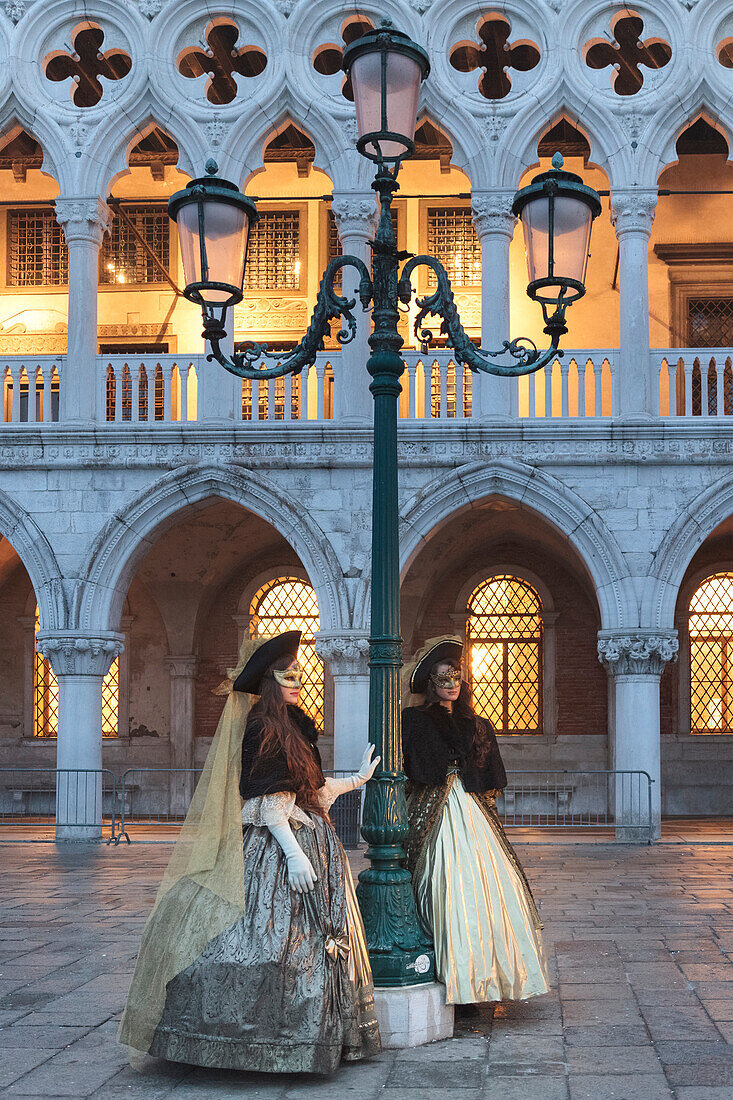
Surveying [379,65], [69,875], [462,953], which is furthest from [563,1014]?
[69,875]

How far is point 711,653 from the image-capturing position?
19234mm

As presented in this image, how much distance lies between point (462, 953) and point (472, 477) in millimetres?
9879

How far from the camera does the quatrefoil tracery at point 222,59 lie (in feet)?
53.9

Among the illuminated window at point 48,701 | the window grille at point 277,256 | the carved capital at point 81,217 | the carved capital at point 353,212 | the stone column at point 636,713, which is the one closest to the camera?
the stone column at point 636,713

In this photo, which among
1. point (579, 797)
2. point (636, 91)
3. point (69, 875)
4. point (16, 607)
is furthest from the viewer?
point (16, 607)

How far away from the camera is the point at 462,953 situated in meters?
6.00

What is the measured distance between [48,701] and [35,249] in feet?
22.3

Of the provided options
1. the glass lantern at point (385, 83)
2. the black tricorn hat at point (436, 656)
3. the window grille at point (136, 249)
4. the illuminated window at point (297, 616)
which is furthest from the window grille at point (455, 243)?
the black tricorn hat at point (436, 656)

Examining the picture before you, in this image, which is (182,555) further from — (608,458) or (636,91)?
(636,91)

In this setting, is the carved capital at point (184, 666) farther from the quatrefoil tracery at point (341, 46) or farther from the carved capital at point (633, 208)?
the carved capital at point (633, 208)

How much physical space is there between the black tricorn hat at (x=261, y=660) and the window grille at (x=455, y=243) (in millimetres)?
14230

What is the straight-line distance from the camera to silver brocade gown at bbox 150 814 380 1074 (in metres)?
5.12

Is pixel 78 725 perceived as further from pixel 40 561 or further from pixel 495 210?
pixel 495 210

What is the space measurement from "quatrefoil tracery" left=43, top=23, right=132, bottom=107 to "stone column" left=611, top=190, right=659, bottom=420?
254 inches
